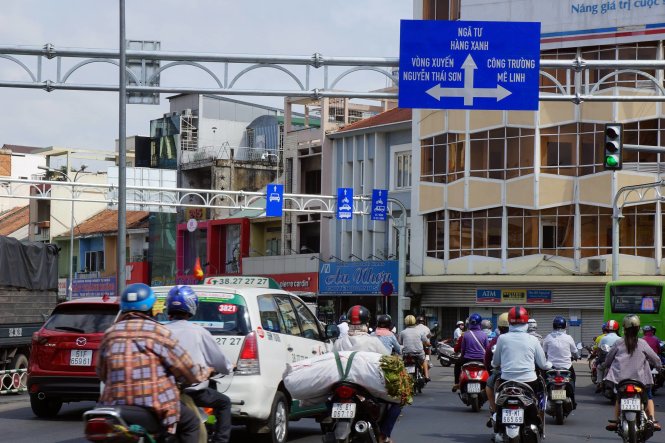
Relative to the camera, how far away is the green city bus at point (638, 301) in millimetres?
32875

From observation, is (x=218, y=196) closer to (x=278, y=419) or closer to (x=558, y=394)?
(x=558, y=394)

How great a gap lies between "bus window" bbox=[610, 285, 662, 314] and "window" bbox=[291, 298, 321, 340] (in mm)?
20724

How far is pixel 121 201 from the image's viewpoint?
2300 cm

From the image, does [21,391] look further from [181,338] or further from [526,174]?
[526,174]

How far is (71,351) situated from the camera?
15922mm

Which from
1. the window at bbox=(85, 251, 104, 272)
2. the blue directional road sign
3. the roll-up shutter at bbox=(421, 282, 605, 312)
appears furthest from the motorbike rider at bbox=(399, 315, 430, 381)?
the window at bbox=(85, 251, 104, 272)

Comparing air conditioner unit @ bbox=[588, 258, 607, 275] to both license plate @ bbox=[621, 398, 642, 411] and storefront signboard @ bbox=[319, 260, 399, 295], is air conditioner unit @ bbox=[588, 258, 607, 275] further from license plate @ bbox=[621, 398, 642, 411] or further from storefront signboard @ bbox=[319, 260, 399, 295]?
license plate @ bbox=[621, 398, 642, 411]

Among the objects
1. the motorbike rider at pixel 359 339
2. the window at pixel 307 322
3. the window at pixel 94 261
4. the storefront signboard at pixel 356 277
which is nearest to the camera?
the motorbike rider at pixel 359 339

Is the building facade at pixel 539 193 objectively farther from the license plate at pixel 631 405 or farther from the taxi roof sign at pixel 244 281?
the license plate at pixel 631 405

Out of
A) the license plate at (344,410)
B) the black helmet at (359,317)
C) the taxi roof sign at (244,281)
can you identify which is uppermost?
the taxi roof sign at (244,281)

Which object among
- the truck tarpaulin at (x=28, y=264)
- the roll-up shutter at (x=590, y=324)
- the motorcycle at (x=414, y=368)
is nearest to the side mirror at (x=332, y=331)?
the motorcycle at (x=414, y=368)

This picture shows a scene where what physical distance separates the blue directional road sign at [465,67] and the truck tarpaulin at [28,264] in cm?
790

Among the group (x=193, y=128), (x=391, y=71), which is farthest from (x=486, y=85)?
(x=193, y=128)

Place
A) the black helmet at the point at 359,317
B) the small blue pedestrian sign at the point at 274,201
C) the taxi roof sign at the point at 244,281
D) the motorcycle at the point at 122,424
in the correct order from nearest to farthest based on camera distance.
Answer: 1. the motorcycle at the point at 122,424
2. the black helmet at the point at 359,317
3. the taxi roof sign at the point at 244,281
4. the small blue pedestrian sign at the point at 274,201
